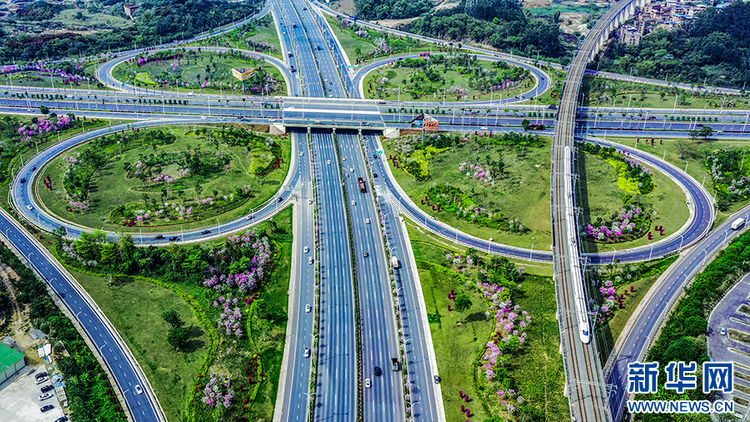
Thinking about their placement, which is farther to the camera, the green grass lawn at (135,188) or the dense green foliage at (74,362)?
the green grass lawn at (135,188)

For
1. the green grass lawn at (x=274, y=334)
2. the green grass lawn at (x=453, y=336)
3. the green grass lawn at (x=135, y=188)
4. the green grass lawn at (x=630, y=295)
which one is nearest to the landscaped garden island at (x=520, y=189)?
the green grass lawn at (x=630, y=295)

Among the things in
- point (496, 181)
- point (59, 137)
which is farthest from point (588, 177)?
point (59, 137)

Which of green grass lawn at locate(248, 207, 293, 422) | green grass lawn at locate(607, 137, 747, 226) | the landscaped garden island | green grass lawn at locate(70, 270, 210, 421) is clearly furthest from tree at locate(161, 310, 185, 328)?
green grass lawn at locate(607, 137, 747, 226)

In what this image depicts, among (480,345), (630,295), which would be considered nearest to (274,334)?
(480,345)

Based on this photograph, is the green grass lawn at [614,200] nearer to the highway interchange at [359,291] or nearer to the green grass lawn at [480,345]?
the highway interchange at [359,291]

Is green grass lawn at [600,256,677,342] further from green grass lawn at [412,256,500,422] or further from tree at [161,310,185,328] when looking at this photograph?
tree at [161,310,185,328]

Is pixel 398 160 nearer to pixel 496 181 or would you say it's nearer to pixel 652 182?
pixel 496 181
